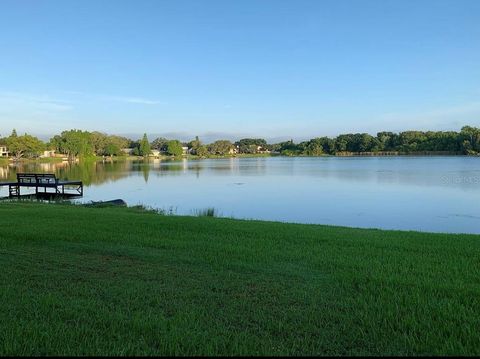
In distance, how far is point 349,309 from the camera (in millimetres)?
4164

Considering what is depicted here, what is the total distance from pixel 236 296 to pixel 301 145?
179041 millimetres

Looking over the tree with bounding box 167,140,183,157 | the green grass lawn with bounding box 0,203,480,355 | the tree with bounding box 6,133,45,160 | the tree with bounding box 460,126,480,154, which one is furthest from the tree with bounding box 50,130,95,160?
the green grass lawn with bounding box 0,203,480,355

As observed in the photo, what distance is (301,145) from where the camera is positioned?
181 metres

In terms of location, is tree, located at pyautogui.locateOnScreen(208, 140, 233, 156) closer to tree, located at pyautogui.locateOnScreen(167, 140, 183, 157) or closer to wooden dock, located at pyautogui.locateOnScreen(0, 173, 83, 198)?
tree, located at pyautogui.locateOnScreen(167, 140, 183, 157)

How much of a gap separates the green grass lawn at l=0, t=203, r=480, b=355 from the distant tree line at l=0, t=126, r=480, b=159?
10914 cm

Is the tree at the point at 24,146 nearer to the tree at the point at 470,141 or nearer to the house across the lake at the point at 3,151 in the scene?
the house across the lake at the point at 3,151

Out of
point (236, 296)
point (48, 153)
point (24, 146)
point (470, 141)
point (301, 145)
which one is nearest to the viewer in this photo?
point (236, 296)

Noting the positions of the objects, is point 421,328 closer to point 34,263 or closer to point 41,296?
point 41,296

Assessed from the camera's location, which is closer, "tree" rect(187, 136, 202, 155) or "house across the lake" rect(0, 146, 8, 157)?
"house across the lake" rect(0, 146, 8, 157)

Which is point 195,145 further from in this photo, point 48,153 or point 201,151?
point 48,153

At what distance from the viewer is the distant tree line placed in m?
111

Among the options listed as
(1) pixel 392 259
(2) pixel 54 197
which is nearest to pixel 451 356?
(1) pixel 392 259

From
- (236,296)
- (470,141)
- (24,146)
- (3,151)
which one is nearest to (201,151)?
(3,151)

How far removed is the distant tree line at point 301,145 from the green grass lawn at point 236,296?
109 meters
